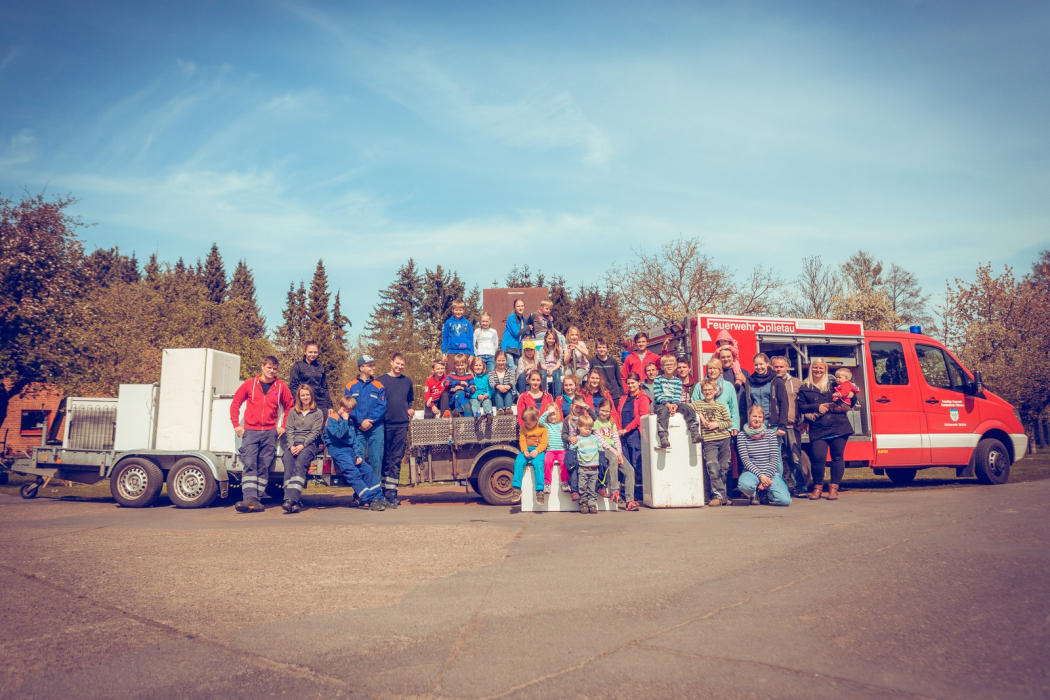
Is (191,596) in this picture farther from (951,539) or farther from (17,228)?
(17,228)

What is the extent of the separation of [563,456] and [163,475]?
6.27m

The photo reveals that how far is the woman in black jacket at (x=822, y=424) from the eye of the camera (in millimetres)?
10141

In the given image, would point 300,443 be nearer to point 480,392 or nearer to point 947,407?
point 480,392

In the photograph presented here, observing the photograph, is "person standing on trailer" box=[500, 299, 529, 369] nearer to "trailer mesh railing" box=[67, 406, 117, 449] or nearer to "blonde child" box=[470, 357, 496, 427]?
"blonde child" box=[470, 357, 496, 427]

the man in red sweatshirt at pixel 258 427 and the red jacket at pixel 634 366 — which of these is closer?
the man in red sweatshirt at pixel 258 427

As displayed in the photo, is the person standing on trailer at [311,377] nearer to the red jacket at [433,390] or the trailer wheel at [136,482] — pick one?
the red jacket at [433,390]

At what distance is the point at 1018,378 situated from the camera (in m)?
29.1

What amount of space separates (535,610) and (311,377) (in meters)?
6.79

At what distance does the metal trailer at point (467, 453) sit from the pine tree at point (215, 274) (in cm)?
6808

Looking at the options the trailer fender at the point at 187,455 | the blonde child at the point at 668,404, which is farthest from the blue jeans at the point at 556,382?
the trailer fender at the point at 187,455

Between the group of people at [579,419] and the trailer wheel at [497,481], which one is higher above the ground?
the group of people at [579,419]

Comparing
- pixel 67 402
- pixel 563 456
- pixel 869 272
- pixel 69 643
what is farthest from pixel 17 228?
pixel 869 272

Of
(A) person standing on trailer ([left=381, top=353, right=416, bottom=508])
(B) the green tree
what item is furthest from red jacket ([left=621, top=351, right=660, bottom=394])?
(B) the green tree

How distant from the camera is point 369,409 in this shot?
33.0 ft
